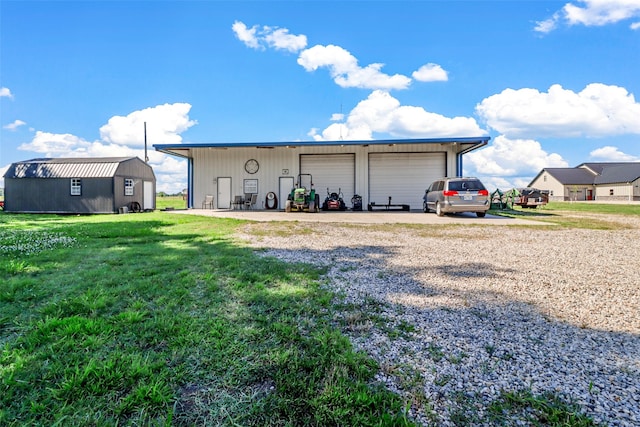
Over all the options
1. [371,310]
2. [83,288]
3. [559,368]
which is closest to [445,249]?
[371,310]

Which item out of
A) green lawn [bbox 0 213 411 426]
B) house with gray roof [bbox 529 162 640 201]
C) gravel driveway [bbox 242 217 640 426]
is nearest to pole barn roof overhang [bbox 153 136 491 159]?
gravel driveway [bbox 242 217 640 426]

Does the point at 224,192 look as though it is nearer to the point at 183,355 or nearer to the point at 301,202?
the point at 301,202

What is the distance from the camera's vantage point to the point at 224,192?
67.9ft

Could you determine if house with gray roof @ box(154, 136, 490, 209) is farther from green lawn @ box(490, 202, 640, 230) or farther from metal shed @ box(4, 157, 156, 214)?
green lawn @ box(490, 202, 640, 230)

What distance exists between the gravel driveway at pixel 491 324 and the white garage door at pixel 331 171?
46.7 feet

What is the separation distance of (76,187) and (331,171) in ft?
48.5

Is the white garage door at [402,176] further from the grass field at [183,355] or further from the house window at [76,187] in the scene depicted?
the house window at [76,187]

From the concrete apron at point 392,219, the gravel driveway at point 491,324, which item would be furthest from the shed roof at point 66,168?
the gravel driveway at point 491,324

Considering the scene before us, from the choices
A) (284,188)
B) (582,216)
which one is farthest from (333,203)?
(582,216)

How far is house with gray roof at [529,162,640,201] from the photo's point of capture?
4321cm

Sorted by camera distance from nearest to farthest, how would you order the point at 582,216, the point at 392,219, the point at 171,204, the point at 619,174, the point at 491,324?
1. the point at 491,324
2. the point at 392,219
3. the point at 582,216
4. the point at 171,204
5. the point at 619,174

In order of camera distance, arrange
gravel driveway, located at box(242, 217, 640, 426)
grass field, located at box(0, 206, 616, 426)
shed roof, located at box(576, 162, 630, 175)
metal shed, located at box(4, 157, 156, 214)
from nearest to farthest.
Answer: grass field, located at box(0, 206, 616, 426) < gravel driveway, located at box(242, 217, 640, 426) < metal shed, located at box(4, 157, 156, 214) < shed roof, located at box(576, 162, 630, 175)

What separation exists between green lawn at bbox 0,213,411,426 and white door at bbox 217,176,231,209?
16666mm

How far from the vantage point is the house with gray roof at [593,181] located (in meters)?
43.2
